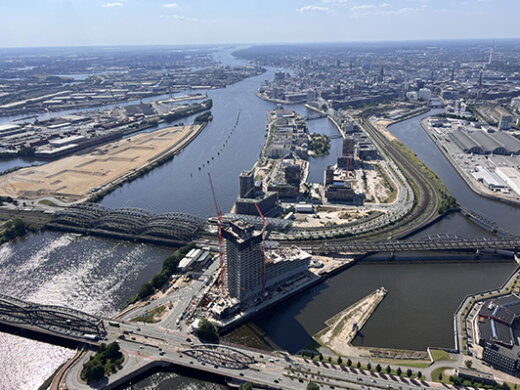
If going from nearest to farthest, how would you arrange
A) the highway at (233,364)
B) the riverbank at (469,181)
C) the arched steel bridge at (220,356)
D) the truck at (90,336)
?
the highway at (233,364) → the arched steel bridge at (220,356) → the truck at (90,336) → the riverbank at (469,181)

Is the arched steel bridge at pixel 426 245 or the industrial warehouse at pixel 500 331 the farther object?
the arched steel bridge at pixel 426 245

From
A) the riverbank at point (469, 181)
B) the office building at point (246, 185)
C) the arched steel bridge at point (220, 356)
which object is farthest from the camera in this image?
the riverbank at point (469, 181)

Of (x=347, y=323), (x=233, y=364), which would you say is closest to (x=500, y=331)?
(x=347, y=323)

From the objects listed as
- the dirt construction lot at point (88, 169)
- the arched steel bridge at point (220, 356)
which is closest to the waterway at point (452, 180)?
the arched steel bridge at point (220, 356)

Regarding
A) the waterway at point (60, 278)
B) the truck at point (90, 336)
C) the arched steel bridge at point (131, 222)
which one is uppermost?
the arched steel bridge at point (131, 222)

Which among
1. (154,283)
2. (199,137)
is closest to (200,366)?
(154,283)

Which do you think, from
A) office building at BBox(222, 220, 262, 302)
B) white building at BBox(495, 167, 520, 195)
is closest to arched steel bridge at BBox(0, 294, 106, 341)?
office building at BBox(222, 220, 262, 302)

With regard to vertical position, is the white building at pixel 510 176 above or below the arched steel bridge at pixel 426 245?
above

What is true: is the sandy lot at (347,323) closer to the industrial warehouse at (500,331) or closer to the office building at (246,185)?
the industrial warehouse at (500,331)
